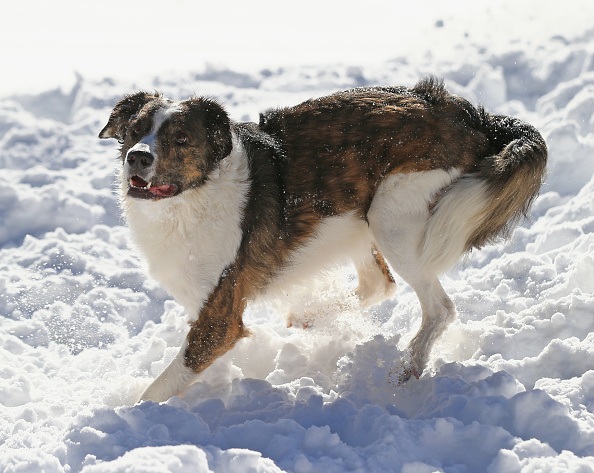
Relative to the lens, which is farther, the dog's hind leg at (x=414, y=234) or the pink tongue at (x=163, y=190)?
the dog's hind leg at (x=414, y=234)

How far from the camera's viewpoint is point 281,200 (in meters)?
4.46

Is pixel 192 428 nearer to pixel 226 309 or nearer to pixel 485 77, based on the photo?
pixel 226 309

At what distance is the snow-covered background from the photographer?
135 inches

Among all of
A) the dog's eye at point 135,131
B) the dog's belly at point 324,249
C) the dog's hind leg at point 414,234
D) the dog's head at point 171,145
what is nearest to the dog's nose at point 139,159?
the dog's head at point 171,145

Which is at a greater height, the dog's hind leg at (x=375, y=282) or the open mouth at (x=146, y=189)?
the open mouth at (x=146, y=189)

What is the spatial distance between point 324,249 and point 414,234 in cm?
54

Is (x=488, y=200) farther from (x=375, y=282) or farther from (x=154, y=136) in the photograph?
(x=154, y=136)

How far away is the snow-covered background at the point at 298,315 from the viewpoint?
344cm

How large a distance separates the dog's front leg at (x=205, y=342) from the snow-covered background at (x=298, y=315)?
14 cm

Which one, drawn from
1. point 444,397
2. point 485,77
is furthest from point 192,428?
point 485,77

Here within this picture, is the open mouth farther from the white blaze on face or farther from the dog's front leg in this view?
the dog's front leg

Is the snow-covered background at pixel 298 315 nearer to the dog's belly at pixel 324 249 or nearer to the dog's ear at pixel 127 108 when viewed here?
Result: the dog's belly at pixel 324 249

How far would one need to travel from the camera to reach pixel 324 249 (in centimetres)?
465

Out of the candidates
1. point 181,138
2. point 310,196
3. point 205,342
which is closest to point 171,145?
point 181,138
